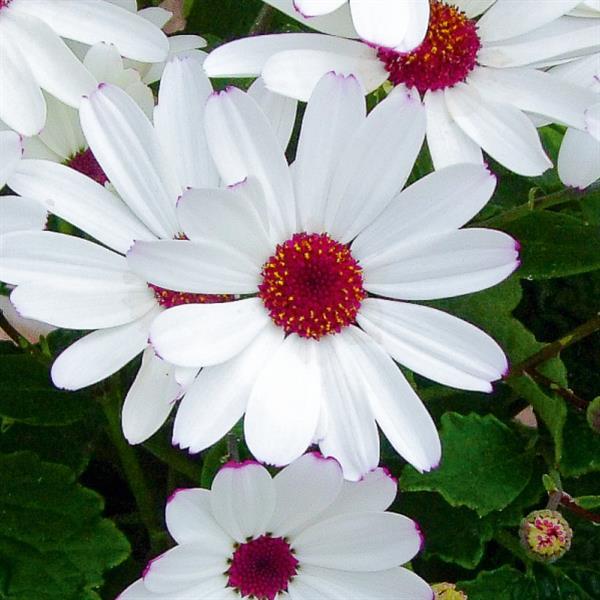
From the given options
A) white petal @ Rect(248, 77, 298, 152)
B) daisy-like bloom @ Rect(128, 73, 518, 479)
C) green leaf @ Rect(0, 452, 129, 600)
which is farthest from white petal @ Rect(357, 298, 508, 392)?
green leaf @ Rect(0, 452, 129, 600)

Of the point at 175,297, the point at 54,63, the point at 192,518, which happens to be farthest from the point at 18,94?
the point at 192,518

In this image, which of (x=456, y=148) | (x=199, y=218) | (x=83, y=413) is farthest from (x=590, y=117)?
(x=83, y=413)

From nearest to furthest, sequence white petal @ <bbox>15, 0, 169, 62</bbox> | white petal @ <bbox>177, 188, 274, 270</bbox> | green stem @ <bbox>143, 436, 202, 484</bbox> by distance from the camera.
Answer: white petal @ <bbox>177, 188, 274, 270</bbox> → white petal @ <bbox>15, 0, 169, 62</bbox> → green stem @ <bbox>143, 436, 202, 484</bbox>

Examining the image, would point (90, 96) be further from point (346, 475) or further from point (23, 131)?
point (346, 475)

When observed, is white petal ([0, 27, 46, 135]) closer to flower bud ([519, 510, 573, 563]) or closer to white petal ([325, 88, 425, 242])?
white petal ([325, 88, 425, 242])

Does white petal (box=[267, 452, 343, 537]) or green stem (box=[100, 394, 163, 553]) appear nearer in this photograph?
white petal (box=[267, 452, 343, 537])

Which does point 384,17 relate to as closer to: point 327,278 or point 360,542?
point 327,278
